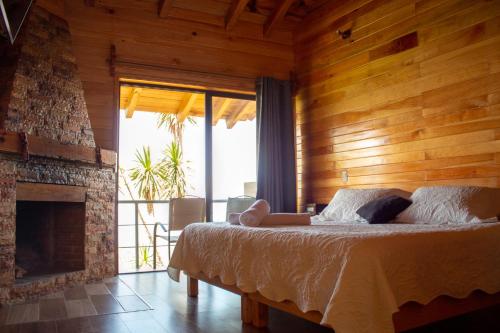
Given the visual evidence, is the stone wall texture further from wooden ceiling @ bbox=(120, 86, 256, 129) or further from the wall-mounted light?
the wall-mounted light

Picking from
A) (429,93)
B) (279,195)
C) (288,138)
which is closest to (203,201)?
(279,195)

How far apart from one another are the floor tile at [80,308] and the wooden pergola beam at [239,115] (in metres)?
2.81

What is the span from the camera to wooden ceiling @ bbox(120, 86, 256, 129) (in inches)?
219

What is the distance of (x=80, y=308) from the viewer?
3.13 m

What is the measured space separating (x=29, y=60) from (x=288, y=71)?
3101 millimetres

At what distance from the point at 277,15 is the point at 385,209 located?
3084 millimetres

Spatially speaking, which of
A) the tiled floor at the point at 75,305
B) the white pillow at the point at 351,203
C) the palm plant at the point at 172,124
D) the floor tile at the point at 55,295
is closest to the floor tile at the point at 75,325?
the tiled floor at the point at 75,305

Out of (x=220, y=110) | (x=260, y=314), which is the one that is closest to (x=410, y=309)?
(x=260, y=314)

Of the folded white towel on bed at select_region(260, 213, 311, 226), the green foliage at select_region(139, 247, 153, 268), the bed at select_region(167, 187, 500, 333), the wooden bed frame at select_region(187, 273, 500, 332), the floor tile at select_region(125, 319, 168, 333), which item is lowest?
the green foliage at select_region(139, 247, 153, 268)

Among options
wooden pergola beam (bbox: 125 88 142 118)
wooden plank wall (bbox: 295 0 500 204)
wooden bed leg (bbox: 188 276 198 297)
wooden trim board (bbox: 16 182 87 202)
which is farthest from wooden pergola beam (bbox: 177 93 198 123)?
wooden bed leg (bbox: 188 276 198 297)

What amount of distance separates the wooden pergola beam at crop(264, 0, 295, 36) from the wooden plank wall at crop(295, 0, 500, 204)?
0.41m

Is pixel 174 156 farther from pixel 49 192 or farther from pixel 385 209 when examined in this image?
pixel 385 209

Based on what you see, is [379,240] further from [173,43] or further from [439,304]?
[173,43]

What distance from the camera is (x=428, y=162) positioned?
13.2 ft
